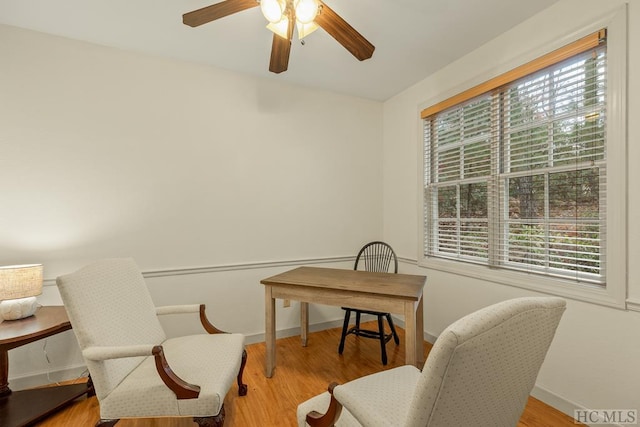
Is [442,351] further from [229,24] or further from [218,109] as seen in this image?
[218,109]

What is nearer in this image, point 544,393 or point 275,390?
point 544,393

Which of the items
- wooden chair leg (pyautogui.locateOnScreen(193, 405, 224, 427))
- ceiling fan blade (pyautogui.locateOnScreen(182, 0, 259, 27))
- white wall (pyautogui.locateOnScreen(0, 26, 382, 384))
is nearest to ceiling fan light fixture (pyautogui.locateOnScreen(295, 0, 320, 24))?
ceiling fan blade (pyautogui.locateOnScreen(182, 0, 259, 27))

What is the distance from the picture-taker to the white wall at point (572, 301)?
153 cm

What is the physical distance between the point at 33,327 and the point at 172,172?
4.53ft

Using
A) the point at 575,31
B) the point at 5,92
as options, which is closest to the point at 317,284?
the point at 575,31

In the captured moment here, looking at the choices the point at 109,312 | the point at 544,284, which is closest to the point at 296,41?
the point at 109,312

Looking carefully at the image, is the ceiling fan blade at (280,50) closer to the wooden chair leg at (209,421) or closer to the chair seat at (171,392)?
the chair seat at (171,392)

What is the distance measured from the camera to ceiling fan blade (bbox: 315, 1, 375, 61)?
4.69 feet

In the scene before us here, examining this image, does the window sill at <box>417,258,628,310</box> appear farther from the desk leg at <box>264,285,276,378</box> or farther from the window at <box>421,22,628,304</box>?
the desk leg at <box>264,285,276,378</box>

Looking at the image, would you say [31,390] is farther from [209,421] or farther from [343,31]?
[343,31]

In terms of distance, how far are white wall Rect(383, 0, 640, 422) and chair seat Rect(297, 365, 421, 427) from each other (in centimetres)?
115

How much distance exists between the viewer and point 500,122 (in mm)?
2242

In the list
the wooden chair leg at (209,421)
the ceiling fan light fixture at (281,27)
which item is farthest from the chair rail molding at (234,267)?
the ceiling fan light fixture at (281,27)

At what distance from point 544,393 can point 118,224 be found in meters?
3.34
